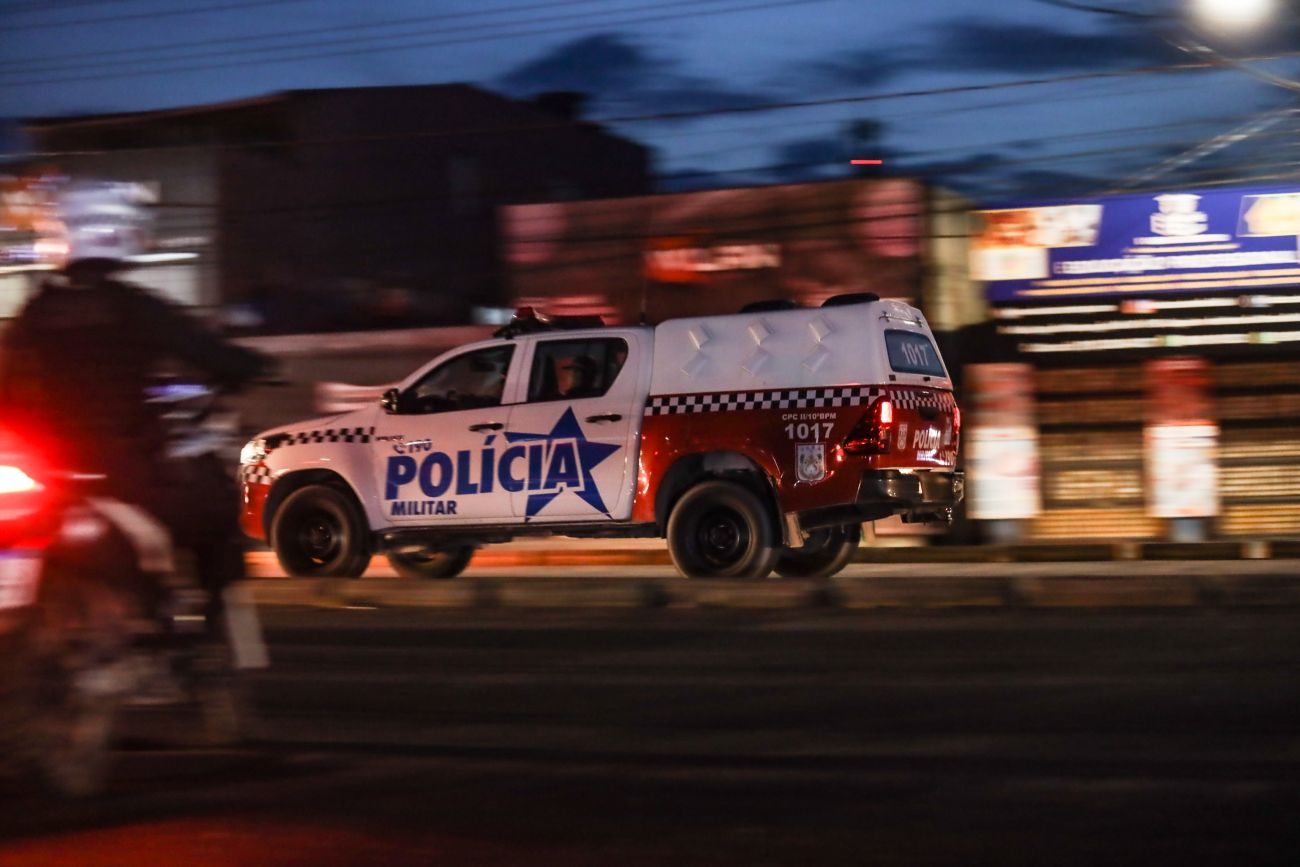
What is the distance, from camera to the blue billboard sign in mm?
19125

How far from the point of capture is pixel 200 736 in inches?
244

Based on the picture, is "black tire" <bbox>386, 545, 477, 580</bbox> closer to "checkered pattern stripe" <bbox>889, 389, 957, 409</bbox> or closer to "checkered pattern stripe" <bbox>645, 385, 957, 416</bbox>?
"checkered pattern stripe" <bbox>645, 385, 957, 416</bbox>

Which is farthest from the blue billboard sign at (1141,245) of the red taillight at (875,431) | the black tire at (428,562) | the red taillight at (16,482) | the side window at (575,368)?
the red taillight at (16,482)

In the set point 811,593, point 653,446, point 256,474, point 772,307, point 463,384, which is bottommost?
point 811,593

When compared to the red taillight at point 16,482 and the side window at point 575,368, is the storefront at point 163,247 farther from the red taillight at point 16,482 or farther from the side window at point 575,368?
the red taillight at point 16,482

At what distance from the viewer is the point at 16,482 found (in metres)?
5.11

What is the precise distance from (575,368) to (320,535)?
2615 millimetres

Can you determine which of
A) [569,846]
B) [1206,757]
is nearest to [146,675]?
[569,846]

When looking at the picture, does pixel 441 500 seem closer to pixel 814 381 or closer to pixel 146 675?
pixel 814 381

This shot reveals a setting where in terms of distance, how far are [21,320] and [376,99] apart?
90.1ft

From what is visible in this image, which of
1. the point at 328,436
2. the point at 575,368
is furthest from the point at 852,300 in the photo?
the point at 328,436

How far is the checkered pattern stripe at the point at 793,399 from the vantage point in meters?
12.1

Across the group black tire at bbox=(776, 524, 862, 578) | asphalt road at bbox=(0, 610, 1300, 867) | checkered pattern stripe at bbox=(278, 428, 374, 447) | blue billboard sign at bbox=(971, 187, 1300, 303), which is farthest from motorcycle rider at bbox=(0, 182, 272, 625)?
blue billboard sign at bbox=(971, 187, 1300, 303)

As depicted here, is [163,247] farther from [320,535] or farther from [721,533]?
[721,533]
